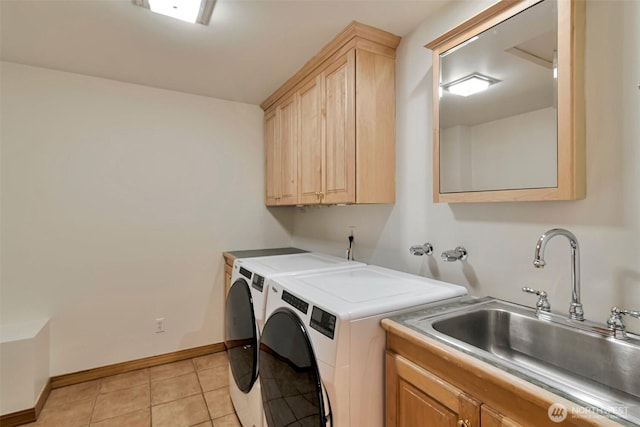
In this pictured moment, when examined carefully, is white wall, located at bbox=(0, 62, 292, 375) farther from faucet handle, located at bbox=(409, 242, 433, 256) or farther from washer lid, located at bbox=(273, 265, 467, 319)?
faucet handle, located at bbox=(409, 242, 433, 256)

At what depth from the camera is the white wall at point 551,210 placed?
1051 mm

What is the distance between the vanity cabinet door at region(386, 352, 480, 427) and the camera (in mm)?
904

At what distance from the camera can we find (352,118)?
6.04 ft

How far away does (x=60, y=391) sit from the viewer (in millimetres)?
2318

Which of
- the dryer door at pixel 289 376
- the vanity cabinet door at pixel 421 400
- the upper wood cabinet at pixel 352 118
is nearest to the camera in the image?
the vanity cabinet door at pixel 421 400

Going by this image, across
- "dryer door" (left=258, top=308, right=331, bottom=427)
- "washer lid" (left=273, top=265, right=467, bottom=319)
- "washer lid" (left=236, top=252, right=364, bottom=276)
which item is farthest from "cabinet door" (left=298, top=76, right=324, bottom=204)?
"dryer door" (left=258, top=308, right=331, bottom=427)

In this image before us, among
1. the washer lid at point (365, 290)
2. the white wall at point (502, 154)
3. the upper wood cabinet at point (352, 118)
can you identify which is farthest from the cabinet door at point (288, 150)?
the white wall at point (502, 154)

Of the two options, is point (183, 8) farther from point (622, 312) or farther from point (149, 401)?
point (149, 401)

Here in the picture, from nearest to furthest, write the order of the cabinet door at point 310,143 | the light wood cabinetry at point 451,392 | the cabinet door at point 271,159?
1. the light wood cabinetry at point 451,392
2. the cabinet door at point 310,143
3. the cabinet door at point 271,159

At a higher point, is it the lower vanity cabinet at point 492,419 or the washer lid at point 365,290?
the washer lid at point 365,290

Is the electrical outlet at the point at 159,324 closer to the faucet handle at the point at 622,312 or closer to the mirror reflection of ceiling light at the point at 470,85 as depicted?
the mirror reflection of ceiling light at the point at 470,85

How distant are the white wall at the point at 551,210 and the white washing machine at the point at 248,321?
2.08 ft

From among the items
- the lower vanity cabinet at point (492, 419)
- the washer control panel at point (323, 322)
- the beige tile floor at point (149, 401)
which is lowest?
the beige tile floor at point (149, 401)

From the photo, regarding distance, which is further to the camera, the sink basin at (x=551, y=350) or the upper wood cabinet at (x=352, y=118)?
the upper wood cabinet at (x=352, y=118)
